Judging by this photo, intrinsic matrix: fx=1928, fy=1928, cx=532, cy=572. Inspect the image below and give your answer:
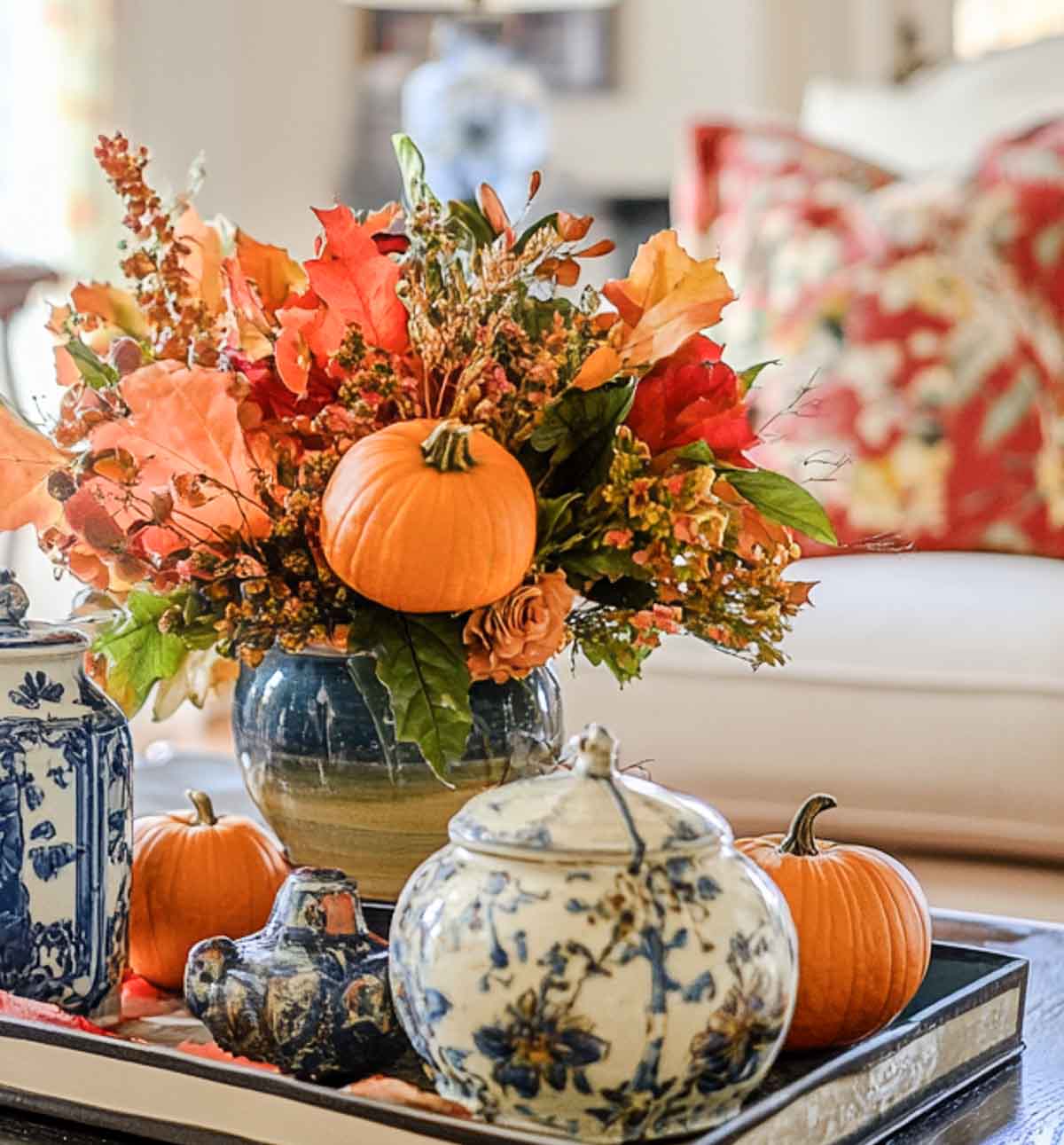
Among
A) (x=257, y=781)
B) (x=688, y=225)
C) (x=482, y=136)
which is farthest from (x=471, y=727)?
(x=482, y=136)

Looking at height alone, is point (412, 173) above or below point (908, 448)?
above

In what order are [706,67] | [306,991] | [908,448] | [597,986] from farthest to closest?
[706,67], [908,448], [306,991], [597,986]

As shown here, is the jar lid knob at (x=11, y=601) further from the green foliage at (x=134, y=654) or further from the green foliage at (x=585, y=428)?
the green foliage at (x=585, y=428)

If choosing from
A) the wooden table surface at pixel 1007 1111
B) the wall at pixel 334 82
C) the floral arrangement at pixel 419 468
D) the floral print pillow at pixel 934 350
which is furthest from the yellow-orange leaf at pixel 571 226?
the wall at pixel 334 82

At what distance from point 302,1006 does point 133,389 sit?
0.95ft

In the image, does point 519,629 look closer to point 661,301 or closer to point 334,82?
point 661,301

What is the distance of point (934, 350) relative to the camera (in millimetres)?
2045

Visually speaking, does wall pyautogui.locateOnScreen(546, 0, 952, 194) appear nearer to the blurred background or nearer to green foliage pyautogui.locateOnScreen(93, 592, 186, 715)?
the blurred background

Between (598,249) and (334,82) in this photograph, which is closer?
(598,249)

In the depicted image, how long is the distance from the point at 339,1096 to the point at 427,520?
0.87ft

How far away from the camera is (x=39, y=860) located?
0.87m

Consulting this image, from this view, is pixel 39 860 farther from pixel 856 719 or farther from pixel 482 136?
pixel 482 136

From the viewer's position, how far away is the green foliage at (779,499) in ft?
3.13

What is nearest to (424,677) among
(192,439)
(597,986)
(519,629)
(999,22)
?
(519,629)
